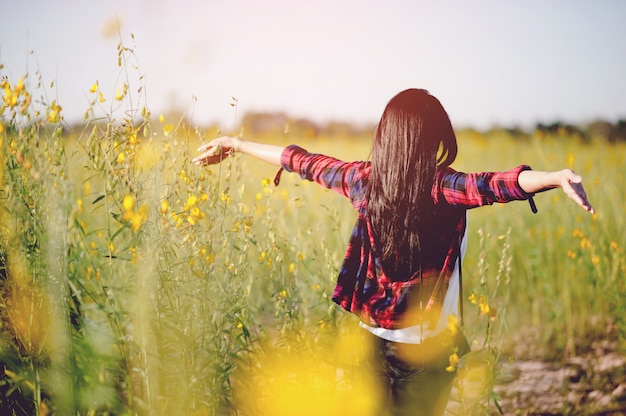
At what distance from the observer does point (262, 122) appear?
1275 centimetres

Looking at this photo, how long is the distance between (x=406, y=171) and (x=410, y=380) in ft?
2.56

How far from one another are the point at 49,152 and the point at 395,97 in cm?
126

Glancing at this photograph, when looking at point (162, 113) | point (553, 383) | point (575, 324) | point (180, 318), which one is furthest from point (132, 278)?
point (575, 324)

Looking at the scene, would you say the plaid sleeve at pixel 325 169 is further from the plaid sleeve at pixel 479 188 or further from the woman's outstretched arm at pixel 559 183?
the woman's outstretched arm at pixel 559 183

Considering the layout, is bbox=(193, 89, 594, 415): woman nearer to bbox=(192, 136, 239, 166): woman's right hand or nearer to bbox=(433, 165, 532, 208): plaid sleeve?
bbox=(433, 165, 532, 208): plaid sleeve

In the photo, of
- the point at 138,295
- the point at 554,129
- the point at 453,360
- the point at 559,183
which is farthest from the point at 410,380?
the point at 554,129

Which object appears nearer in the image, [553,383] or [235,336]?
[235,336]

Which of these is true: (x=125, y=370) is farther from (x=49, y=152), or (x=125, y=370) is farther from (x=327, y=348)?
(x=327, y=348)

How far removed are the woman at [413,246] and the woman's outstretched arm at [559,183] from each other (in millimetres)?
115

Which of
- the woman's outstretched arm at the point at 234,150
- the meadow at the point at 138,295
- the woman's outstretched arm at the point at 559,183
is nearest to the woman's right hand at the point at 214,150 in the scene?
the woman's outstretched arm at the point at 234,150

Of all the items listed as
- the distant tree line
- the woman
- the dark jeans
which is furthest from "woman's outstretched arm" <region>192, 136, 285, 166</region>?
the distant tree line

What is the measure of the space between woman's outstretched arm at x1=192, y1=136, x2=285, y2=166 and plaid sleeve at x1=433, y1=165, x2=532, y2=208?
32.5 inches

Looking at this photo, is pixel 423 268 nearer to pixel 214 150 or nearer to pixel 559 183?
pixel 559 183

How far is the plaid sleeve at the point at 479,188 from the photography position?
5.52 feet
